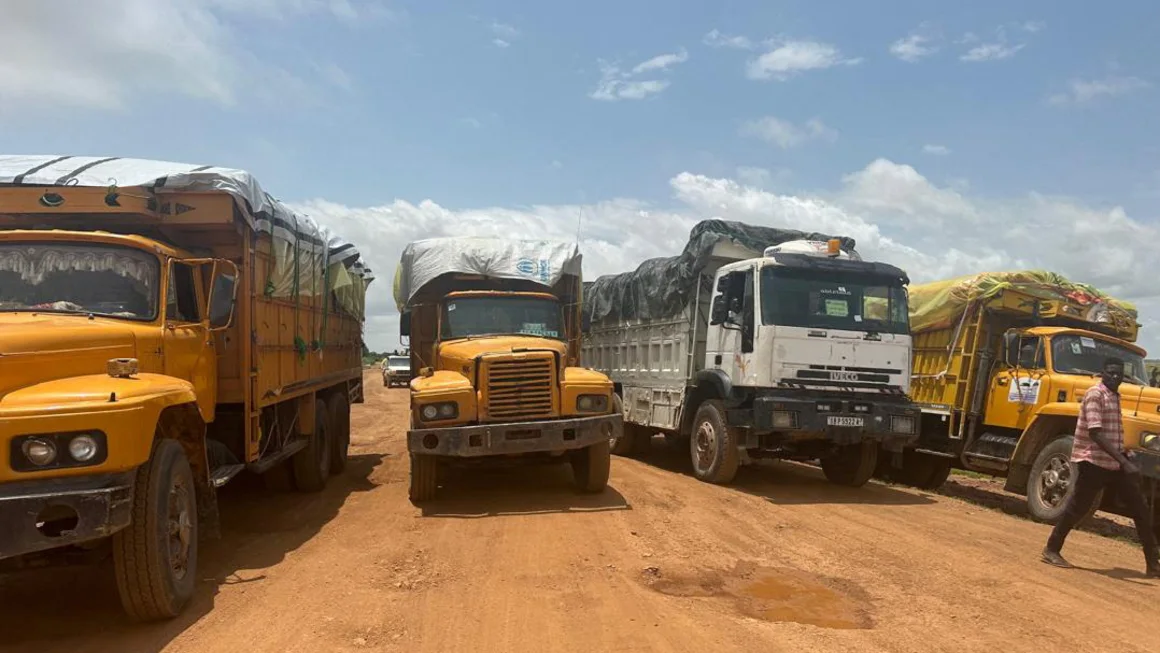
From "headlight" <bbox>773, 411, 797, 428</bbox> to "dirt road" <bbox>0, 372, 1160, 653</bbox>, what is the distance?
0.89 meters

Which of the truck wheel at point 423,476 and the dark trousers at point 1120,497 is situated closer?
the dark trousers at point 1120,497

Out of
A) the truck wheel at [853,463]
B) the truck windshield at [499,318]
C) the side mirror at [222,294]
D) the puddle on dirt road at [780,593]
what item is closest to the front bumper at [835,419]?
the truck wheel at [853,463]

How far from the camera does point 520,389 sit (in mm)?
7848

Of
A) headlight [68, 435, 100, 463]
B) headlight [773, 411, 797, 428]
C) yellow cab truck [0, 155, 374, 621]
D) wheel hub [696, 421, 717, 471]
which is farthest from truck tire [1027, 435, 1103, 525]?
headlight [68, 435, 100, 463]

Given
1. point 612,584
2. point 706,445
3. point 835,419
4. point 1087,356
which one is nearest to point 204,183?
point 612,584

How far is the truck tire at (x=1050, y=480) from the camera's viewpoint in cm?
840

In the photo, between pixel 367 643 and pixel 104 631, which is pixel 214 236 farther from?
pixel 367 643

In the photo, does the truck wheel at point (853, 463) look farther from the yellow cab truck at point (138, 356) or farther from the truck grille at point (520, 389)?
the yellow cab truck at point (138, 356)

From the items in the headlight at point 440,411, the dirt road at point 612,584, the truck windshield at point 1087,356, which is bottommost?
the dirt road at point 612,584

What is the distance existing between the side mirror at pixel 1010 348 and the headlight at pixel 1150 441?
2224 mm

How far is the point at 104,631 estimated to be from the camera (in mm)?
4414

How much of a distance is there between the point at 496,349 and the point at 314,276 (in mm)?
2726

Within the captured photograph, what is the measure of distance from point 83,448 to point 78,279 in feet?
6.30

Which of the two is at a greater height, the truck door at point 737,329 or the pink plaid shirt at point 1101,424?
the truck door at point 737,329
